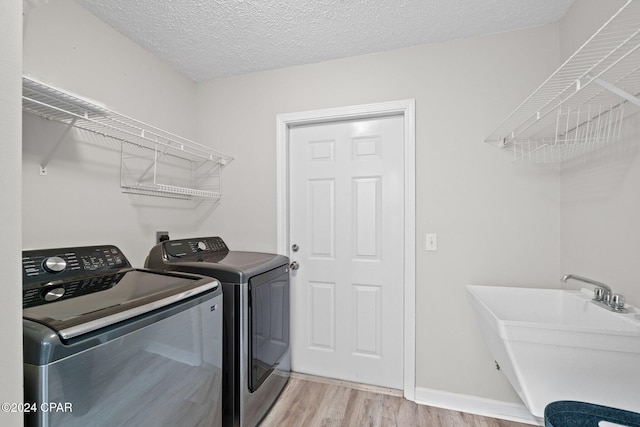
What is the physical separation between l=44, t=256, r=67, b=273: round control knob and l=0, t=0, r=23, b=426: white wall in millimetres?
932

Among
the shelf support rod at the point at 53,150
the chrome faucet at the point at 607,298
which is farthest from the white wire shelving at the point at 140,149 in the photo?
the chrome faucet at the point at 607,298

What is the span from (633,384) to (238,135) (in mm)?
2521

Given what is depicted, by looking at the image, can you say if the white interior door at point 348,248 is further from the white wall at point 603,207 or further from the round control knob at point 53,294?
the round control knob at point 53,294

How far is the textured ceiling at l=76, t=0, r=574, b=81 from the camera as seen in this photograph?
154 cm

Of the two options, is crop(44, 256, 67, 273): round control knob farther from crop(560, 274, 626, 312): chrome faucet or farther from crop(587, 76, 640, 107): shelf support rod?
crop(560, 274, 626, 312): chrome faucet

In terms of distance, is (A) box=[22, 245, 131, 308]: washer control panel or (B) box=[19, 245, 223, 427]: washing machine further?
(A) box=[22, 245, 131, 308]: washer control panel

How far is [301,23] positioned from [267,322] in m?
1.84

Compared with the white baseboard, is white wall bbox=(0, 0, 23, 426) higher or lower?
higher

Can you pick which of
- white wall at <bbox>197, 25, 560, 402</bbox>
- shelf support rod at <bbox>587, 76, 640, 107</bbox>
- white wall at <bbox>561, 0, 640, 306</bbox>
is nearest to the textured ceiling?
white wall at <bbox>197, 25, 560, 402</bbox>

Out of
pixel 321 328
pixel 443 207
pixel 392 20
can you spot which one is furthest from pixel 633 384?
pixel 392 20

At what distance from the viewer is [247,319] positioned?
1.53 meters

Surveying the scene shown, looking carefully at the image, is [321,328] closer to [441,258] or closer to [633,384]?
[441,258]

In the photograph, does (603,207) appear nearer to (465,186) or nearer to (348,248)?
(465,186)

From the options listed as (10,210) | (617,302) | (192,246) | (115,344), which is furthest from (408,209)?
(10,210)
